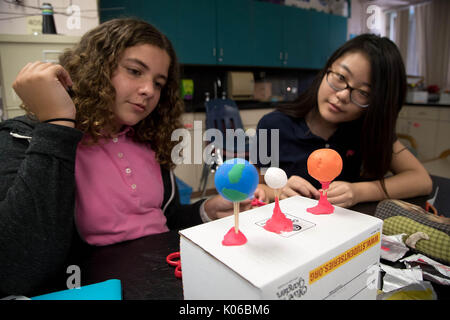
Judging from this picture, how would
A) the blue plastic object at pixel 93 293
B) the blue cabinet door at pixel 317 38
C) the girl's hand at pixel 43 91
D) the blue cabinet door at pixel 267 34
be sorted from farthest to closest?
the blue cabinet door at pixel 317 38 < the blue cabinet door at pixel 267 34 < the girl's hand at pixel 43 91 < the blue plastic object at pixel 93 293

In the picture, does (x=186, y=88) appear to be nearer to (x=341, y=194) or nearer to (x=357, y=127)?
(x=357, y=127)

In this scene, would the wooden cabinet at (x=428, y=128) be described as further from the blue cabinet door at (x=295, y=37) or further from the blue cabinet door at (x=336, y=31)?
the blue cabinet door at (x=295, y=37)

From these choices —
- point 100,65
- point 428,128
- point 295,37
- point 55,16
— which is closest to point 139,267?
point 100,65

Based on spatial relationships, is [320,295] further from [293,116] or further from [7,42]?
[7,42]

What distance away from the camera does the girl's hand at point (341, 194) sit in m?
0.77

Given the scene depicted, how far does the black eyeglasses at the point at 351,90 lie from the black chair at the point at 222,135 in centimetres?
146

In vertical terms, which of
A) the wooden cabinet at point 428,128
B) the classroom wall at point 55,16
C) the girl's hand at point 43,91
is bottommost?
the wooden cabinet at point 428,128

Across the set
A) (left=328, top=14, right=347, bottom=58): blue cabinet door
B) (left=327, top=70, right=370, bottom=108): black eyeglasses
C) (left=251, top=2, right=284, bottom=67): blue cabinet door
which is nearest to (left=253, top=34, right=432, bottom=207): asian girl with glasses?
(left=327, top=70, right=370, bottom=108): black eyeglasses

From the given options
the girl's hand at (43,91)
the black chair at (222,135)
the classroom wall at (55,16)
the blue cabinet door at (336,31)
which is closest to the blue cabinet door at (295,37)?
the blue cabinet door at (336,31)

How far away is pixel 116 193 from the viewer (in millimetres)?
821

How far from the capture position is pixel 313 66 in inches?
161

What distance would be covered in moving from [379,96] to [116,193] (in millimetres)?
833

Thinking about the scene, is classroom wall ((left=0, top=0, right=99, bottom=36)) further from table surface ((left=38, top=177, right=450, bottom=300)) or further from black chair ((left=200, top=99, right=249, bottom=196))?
table surface ((left=38, top=177, right=450, bottom=300))

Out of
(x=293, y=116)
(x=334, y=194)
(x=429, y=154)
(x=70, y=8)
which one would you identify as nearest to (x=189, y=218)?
(x=334, y=194)
